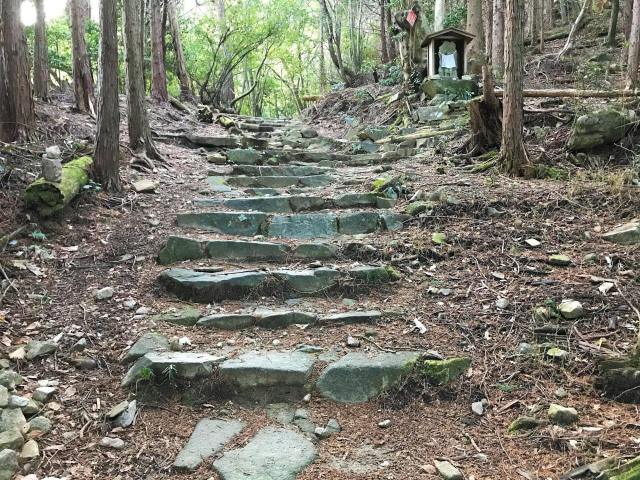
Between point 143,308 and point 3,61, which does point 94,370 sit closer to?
point 143,308

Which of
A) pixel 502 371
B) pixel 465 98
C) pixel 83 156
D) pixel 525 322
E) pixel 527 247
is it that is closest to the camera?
pixel 502 371

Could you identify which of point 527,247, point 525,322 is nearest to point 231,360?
point 525,322

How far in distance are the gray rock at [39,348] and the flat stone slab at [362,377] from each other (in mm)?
1870

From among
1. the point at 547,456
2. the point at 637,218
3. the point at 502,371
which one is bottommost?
the point at 547,456

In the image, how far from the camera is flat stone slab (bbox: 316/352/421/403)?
3193mm

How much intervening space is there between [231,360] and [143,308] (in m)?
1.15

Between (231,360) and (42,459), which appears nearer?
(42,459)

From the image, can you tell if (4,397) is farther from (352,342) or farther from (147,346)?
(352,342)

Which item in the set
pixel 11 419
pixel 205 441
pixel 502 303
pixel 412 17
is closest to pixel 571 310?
pixel 502 303

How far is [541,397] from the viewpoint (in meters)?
2.98

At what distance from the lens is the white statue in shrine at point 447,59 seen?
1197 cm

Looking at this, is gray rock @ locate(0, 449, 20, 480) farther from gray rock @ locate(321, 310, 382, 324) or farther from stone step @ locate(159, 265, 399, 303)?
gray rock @ locate(321, 310, 382, 324)

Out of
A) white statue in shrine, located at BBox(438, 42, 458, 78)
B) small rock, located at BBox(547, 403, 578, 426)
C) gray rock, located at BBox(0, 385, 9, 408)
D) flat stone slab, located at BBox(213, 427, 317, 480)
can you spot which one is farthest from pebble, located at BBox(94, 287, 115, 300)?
white statue in shrine, located at BBox(438, 42, 458, 78)

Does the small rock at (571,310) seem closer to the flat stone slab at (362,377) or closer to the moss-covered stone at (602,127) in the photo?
the flat stone slab at (362,377)
